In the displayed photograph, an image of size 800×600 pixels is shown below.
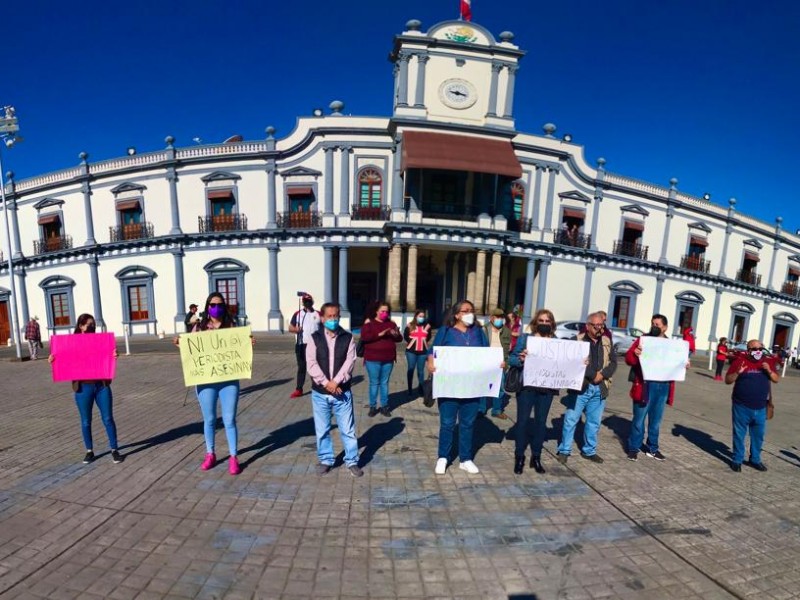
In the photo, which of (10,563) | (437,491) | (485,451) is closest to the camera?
(10,563)

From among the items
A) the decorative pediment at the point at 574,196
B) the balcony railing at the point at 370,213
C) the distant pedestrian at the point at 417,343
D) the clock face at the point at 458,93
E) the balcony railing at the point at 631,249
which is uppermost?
the clock face at the point at 458,93

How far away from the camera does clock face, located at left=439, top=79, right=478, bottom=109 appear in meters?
17.4

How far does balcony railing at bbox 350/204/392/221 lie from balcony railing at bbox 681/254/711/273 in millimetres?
18269

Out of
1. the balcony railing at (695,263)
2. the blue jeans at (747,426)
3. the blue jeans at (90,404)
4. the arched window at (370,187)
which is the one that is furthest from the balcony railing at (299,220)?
the balcony railing at (695,263)

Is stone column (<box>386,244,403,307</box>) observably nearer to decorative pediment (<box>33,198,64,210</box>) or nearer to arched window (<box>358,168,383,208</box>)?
arched window (<box>358,168,383,208</box>)

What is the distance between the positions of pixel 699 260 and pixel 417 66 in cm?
2015

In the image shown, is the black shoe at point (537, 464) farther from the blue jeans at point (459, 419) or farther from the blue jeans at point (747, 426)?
the blue jeans at point (747, 426)

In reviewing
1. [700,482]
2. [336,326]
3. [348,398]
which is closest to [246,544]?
[348,398]

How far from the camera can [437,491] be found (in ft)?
12.1

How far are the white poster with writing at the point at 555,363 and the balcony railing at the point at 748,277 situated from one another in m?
27.8

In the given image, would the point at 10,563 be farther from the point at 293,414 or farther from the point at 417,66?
the point at 417,66

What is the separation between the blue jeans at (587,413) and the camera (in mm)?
4359

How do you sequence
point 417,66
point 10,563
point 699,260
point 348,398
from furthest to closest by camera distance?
point 699,260, point 417,66, point 348,398, point 10,563

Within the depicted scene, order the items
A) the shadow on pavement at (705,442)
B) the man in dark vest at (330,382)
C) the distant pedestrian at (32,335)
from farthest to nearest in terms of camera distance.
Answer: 1. the distant pedestrian at (32,335)
2. the shadow on pavement at (705,442)
3. the man in dark vest at (330,382)
